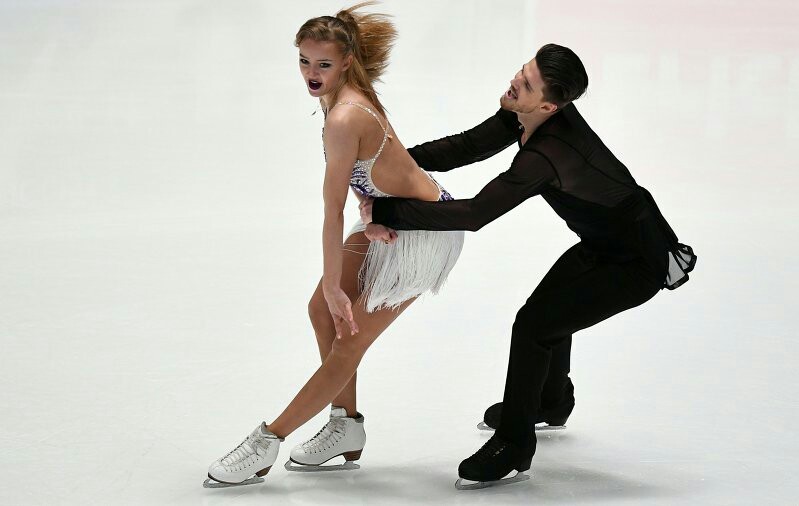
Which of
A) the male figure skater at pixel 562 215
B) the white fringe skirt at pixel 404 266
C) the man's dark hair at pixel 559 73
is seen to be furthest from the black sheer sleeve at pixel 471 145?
the man's dark hair at pixel 559 73

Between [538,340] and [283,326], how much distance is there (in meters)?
1.88

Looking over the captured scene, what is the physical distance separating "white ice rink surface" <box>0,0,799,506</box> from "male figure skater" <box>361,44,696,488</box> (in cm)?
28

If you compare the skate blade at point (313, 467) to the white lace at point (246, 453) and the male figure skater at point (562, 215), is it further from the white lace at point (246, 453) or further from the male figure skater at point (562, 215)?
the male figure skater at point (562, 215)

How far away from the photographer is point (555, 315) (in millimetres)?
3158

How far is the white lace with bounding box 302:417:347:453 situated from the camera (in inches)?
131

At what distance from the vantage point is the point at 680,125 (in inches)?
344

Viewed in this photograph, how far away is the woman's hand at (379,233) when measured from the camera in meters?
3.06

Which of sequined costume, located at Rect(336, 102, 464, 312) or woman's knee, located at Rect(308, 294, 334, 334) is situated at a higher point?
sequined costume, located at Rect(336, 102, 464, 312)

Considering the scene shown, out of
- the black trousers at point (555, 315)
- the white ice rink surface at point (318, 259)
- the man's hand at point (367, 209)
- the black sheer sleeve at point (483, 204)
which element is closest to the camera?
the black sheer sleeve at point (483, 204)

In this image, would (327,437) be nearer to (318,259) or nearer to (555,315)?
(555,315)

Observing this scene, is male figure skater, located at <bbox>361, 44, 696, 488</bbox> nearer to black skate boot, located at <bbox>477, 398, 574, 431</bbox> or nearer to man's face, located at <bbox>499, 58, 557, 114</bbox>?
man's face, located at <bbox>499, 58, 557, 114</bbox>

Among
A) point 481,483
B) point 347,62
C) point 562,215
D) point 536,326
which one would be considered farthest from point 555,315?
point 347,62

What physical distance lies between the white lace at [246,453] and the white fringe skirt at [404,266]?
1.64ft

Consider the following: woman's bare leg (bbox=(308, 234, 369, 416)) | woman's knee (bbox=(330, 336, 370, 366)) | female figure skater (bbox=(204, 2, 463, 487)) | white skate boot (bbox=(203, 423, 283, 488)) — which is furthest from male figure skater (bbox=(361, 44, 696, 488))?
white skate boot (bbox=(203, 423, 283, 488))
